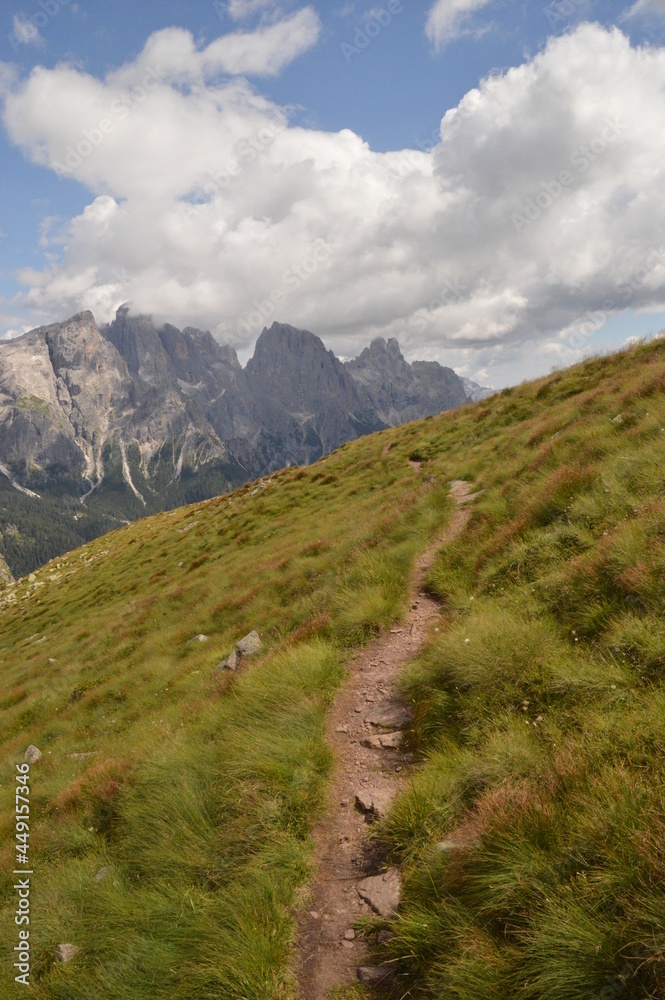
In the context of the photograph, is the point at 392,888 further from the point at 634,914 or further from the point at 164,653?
the point at 164,653

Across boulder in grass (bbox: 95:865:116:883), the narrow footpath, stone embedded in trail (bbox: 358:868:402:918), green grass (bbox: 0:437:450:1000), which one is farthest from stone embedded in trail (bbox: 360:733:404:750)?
boulder in grass (bbox: 95:865:116:883)

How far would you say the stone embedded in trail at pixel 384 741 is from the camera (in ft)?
23.3

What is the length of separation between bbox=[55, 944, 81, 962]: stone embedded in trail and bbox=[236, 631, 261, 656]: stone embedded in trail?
267 inches

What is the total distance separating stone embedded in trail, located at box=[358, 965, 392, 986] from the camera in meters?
4.22

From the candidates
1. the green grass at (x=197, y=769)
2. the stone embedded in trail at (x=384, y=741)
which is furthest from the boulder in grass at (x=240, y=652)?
the stone embedded in trail at (x=384, y=741)

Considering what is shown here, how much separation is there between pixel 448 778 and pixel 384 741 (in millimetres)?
1895

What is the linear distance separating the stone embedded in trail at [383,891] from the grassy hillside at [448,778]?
0.83 feet

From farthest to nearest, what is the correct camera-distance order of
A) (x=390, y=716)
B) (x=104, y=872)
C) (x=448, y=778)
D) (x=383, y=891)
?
(x=390, y=716)
(x=104, y=872)
(x=448, y=778)
(x=383, y=891)

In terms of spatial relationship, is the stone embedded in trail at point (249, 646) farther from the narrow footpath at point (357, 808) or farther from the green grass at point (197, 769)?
the narrow footpath at point (357, 808)

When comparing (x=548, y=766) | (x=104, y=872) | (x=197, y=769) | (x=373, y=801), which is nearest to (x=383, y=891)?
(x=373, y=801)

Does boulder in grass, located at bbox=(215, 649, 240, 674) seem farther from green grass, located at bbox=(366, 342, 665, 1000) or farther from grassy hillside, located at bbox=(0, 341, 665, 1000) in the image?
green grass, located at bbox=(366, 342, 665, 1000)

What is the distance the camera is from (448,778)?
215 inches

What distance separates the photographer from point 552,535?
9359mm

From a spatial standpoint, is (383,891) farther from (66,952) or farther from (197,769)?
(66,952)
